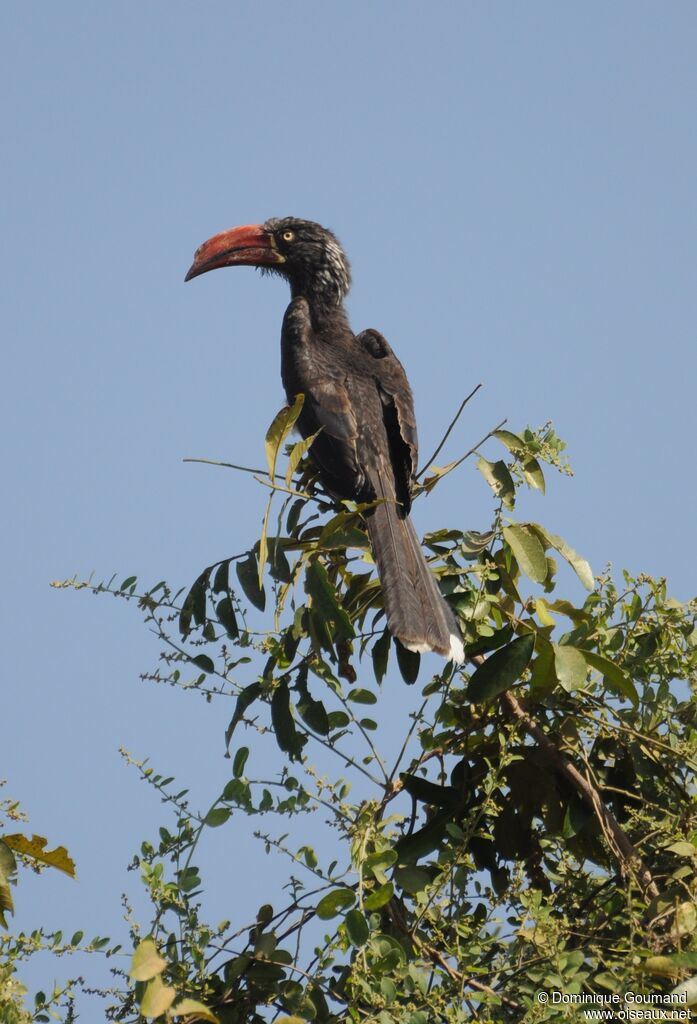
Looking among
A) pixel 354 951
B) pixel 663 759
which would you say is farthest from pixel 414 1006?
pixel 663 759

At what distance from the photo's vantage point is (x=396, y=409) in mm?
5312

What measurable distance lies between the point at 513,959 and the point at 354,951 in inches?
15.8

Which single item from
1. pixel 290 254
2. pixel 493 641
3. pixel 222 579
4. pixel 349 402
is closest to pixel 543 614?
pixel 493 641

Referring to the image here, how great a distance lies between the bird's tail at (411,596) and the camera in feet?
11.8

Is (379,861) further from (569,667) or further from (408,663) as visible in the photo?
(408,663)

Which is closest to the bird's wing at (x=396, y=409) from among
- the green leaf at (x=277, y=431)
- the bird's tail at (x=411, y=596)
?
the bird's tail at (x=411, y=596)

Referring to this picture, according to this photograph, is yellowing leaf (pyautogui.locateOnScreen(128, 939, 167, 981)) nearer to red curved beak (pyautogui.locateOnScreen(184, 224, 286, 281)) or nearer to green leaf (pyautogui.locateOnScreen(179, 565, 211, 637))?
green leaf (pyautogui.locateOnScreen(179, 565, 211, 637))

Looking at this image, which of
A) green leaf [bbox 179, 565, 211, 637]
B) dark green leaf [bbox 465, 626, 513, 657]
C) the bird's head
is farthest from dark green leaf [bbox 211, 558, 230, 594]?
the bird's head

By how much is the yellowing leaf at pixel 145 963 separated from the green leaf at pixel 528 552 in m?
1.46

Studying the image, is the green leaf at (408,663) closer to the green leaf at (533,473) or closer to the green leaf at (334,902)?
the green leaf at (533,473)

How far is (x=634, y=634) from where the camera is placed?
352cm

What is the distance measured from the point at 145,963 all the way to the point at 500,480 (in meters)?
1.79

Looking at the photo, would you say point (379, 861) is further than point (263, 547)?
No

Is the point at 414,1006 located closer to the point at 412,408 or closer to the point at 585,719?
the point at 585,719
